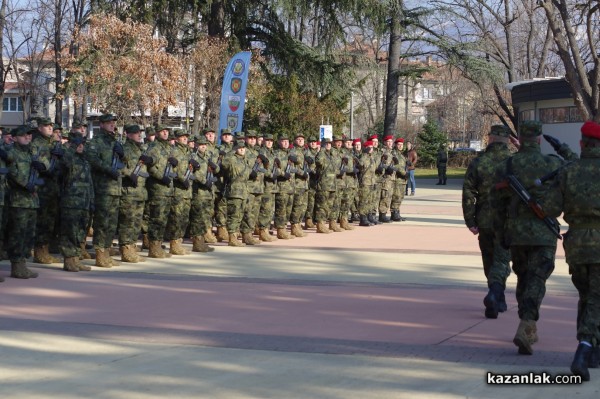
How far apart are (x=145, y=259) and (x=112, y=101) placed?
14.7m

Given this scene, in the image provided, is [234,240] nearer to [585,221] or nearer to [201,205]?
[201,205]

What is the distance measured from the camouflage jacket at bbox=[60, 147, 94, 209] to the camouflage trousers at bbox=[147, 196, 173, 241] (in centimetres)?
144

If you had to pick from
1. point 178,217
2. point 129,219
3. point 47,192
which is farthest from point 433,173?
point 47,192

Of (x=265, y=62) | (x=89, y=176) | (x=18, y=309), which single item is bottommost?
(x=18, y=309)

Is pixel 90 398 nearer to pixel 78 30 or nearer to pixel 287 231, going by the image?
pixel 287 231

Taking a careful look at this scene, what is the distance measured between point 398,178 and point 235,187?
610 cm

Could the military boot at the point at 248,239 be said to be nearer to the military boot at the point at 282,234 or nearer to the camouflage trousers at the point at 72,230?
the military boot at the point at 282,234

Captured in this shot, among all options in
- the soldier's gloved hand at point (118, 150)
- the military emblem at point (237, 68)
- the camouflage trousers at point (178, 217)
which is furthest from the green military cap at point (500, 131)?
the military emblem at point (237, 68)

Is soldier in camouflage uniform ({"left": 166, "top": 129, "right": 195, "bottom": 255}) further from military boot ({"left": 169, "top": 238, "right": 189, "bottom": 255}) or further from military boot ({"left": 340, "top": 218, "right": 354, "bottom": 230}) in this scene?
military boot ({"left": 340, "top": 218, "right": 354, "bottom": 230})

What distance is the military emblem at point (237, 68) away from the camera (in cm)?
2305

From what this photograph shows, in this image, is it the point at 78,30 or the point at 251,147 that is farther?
the point at 78,30

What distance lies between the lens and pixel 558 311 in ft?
35.3

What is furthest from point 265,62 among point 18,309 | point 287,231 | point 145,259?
point 18,309

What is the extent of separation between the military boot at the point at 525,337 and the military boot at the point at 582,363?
841mm
